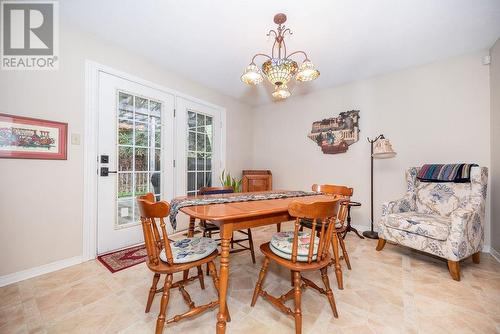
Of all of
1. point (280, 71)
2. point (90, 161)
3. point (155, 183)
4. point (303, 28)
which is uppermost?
point (303, 28)

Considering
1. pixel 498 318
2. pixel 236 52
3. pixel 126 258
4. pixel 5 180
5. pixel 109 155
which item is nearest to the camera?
pixel 498 318

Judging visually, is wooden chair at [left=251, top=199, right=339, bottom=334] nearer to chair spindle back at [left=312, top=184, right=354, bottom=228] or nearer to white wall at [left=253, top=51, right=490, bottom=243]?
chair spindle back at [left=312, top=184, right=354, bottom=228]

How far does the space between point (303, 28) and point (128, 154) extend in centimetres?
251

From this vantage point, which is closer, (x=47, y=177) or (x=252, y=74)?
(x=252, y=74)

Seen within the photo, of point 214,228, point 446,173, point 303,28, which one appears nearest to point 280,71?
point 303,28

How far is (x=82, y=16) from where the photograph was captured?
6.73 feet

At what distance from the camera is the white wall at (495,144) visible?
2.32 meters

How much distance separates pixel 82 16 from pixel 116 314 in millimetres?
2693

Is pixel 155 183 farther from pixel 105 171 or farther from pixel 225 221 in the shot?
pixel 225 221

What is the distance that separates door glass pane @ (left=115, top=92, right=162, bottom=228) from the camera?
258cm

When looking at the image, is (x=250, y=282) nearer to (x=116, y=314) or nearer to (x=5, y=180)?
(x=116, y=314)

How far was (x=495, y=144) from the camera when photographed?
7.79ft

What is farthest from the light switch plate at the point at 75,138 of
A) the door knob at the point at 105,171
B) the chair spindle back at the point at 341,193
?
the chair spindle back at the point at 341,193

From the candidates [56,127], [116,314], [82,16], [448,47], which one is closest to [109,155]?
[56,127]
